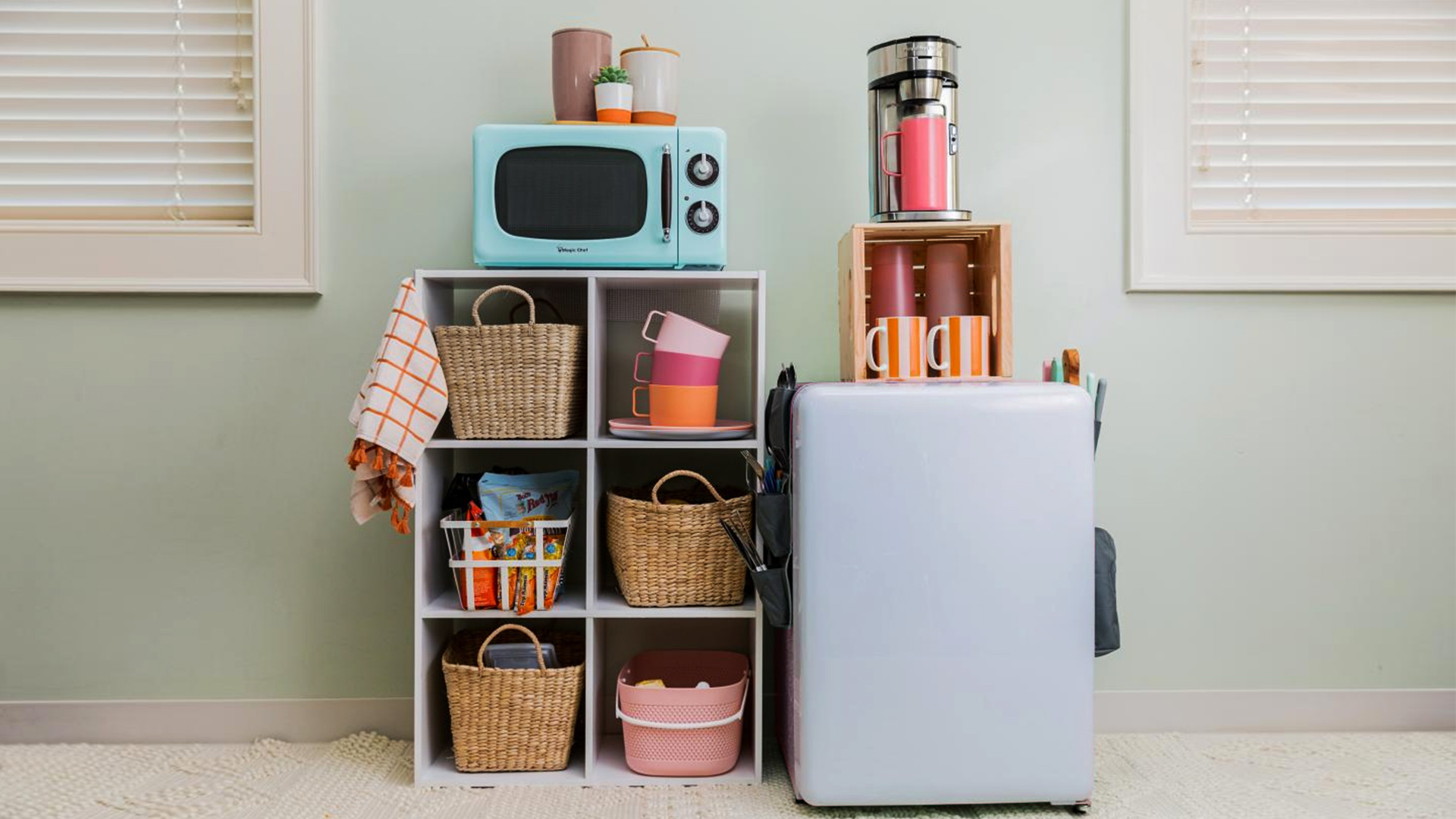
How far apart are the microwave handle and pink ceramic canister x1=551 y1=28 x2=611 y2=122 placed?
0.69 ft

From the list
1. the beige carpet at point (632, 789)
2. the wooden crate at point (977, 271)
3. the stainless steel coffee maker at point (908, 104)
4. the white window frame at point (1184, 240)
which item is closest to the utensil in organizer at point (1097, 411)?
the wooden crate at point (977, 271)

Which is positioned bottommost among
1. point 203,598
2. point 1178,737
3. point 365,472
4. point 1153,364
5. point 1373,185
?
point 1178,737

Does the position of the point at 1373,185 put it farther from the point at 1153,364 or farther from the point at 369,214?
the point at 369,214

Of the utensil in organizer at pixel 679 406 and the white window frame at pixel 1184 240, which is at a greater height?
the white window frame at pixel 1184 240

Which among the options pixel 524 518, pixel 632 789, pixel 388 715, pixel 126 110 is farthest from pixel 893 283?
pixel 126 110

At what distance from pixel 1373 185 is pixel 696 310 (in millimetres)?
1579

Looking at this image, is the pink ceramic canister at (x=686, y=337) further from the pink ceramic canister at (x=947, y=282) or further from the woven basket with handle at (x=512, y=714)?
the woven basket with handle at (x=512, y=714)

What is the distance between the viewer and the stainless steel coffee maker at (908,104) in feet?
5.90

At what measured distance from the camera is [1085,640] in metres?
1.64

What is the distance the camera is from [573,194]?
178cm

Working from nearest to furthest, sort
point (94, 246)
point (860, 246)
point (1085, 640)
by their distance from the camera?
A: point (1085, 640), point (860, 246), point (94, 246)

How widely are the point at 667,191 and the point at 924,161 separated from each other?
0.49 metres

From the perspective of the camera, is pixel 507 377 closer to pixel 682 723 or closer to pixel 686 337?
pixel 686 337

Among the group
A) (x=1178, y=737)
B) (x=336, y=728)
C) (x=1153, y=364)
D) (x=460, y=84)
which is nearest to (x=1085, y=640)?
(x=1178, y=737)
